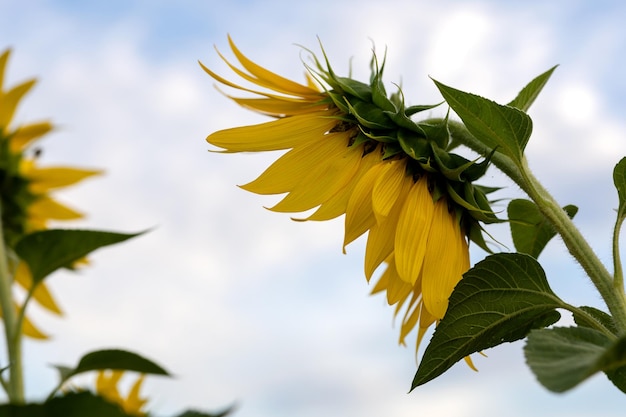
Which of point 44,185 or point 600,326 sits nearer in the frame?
point 600,326

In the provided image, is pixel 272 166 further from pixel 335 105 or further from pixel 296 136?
pixel 335 105

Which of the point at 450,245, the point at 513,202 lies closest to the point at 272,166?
the point at 450,245

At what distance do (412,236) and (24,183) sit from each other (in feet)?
8.08

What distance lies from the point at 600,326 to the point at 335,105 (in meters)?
0.79

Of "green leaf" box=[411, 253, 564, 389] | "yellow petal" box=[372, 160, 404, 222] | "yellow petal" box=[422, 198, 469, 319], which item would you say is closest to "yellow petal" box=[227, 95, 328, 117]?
"yellow petal" box=[372, 160, 404, 222]

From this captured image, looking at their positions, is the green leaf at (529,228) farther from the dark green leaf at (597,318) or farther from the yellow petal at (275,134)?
the yellow petal at (275,134)

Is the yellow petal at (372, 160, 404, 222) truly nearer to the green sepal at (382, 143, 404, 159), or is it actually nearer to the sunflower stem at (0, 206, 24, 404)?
the green sepal at (382, 143, 404, 159)

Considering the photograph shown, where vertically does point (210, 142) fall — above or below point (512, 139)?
above

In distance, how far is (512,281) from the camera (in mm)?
1636

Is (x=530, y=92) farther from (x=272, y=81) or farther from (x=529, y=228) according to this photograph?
(x=272, y=81)

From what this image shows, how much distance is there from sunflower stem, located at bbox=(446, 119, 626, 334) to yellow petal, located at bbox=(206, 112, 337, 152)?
0.31 m

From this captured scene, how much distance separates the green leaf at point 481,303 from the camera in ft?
5.25

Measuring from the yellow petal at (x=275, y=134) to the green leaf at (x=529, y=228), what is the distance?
479 millimetres

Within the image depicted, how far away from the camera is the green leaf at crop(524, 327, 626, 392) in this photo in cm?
107
